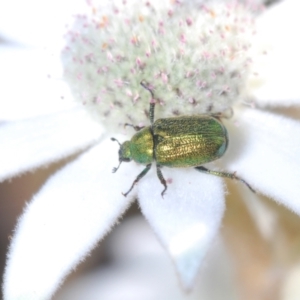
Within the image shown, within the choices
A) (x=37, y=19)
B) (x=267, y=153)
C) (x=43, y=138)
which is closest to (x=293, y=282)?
(x=267, y=153)

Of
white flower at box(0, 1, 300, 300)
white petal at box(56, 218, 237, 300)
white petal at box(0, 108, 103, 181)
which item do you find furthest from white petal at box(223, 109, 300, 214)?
white petal at box(56, 218, 237, 300)

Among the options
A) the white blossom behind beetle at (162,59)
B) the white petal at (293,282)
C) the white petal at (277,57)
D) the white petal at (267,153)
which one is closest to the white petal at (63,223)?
the white blossom behind beetle at (162,59)

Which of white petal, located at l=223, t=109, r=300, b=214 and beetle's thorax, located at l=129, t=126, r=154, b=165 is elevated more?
beetle's thorax, located at l=129, t=126, r=154, b=165

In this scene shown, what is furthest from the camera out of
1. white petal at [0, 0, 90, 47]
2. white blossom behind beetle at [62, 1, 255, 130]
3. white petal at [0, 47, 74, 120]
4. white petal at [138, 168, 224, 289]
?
white petal at [0, 0, 90, 47]

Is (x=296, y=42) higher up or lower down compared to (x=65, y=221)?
higher up

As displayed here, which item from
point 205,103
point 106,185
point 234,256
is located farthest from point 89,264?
point 205,103

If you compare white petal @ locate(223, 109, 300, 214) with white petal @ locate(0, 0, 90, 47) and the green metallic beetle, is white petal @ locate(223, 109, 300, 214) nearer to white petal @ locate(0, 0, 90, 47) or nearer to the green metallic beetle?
the green metallic beetle

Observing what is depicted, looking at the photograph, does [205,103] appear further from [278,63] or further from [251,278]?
[251,278]

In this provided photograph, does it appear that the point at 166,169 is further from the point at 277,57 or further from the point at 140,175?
the point at 277,57
